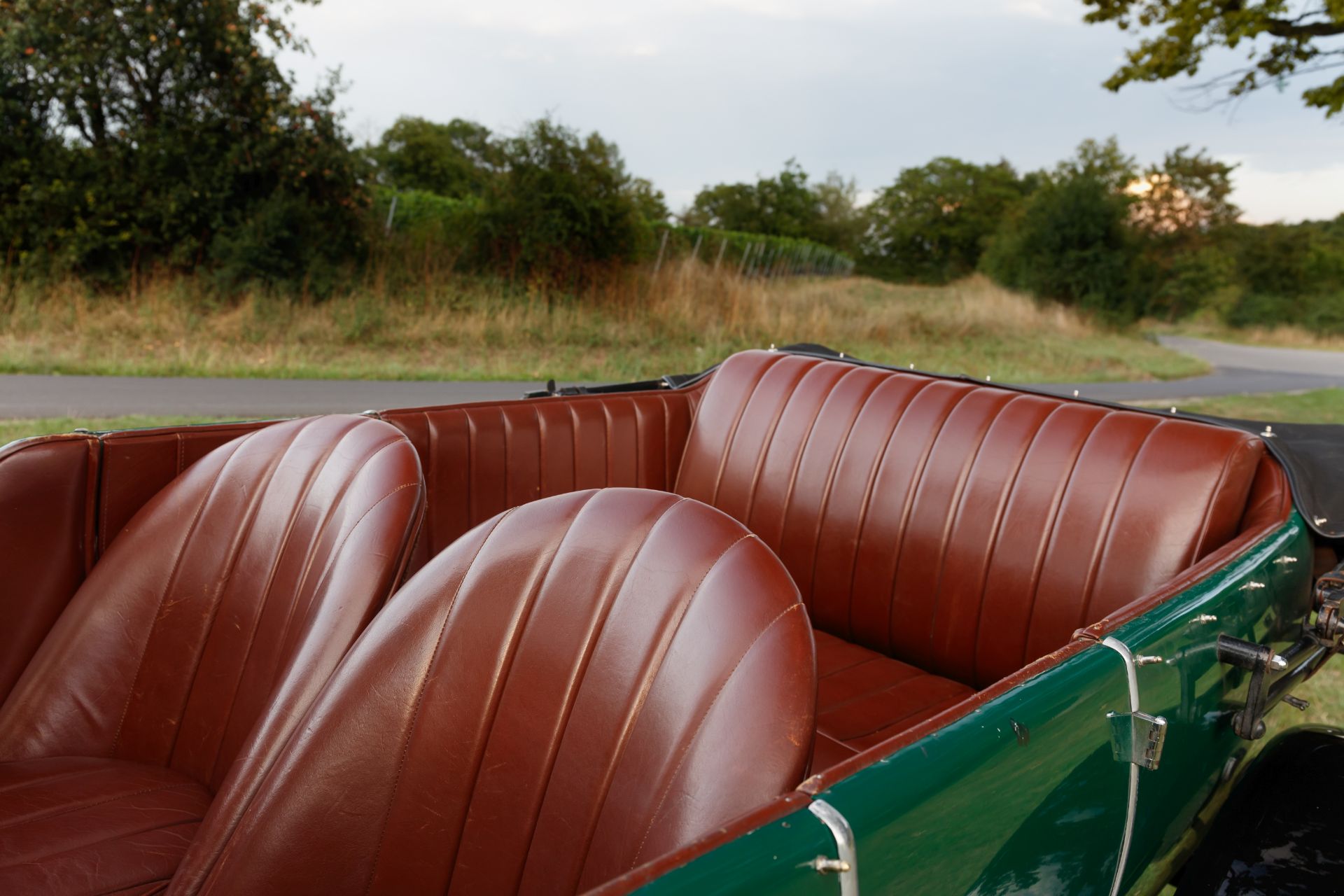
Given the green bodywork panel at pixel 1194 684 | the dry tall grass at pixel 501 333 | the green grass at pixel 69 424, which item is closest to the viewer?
the green bodywork panel at pixel 1194 684

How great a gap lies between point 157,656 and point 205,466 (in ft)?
1.23

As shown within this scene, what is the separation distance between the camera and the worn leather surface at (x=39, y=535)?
179 cm

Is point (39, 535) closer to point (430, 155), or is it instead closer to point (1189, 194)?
point (430, 155)

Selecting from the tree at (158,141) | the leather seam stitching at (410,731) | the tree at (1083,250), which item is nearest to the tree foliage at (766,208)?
the tree at (1083,250)

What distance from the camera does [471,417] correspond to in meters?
2.65

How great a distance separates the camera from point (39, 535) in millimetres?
1833

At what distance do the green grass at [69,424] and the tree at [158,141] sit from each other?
6039mm

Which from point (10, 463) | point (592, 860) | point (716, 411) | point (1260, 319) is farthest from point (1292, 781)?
point (1260, 319)

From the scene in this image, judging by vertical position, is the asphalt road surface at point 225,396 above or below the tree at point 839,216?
below

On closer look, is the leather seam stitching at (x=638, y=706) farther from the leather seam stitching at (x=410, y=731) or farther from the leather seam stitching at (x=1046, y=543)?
the leather seam stitching at (x=1046, y=543)

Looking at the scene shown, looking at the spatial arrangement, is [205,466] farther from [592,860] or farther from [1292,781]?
[1292,781]

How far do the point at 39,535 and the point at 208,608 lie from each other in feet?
1.43

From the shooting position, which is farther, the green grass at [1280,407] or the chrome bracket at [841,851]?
the green grass at [1280,407]

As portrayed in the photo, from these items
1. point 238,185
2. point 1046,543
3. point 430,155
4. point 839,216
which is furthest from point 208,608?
point 839,216
